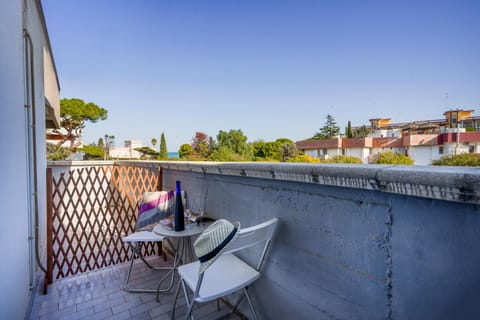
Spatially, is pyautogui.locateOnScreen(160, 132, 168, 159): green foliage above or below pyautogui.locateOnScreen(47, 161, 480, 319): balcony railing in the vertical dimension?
above

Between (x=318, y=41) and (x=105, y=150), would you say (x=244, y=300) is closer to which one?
(x=318, y=41)

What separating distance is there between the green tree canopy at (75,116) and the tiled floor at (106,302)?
20.3 meters

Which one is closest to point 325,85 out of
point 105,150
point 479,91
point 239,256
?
point 479,91

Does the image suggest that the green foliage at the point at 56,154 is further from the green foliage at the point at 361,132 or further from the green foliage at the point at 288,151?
the green foliage at the point at 361,132

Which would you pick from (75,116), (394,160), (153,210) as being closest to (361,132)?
(394,160)

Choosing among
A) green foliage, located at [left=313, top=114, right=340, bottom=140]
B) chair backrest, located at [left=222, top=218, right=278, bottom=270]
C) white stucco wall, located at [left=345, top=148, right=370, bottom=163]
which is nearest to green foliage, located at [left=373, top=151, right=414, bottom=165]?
white stucco wall, located at [left=345, top=148, right=370, bottom=163]

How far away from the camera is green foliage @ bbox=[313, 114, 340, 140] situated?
3562 centimetres

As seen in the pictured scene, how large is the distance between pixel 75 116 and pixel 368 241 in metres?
24.2

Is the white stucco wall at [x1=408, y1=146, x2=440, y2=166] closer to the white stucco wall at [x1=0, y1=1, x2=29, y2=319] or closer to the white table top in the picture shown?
the white table top

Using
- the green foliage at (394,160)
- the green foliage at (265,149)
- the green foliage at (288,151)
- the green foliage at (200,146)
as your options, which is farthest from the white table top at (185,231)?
the green foliage at (265,149)

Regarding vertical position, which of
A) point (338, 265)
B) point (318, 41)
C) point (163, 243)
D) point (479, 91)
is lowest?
point (163, 243)

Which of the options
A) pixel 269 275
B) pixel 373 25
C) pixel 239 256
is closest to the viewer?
pixel 269 275

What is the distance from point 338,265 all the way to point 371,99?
33868mm

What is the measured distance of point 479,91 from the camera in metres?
22.8
